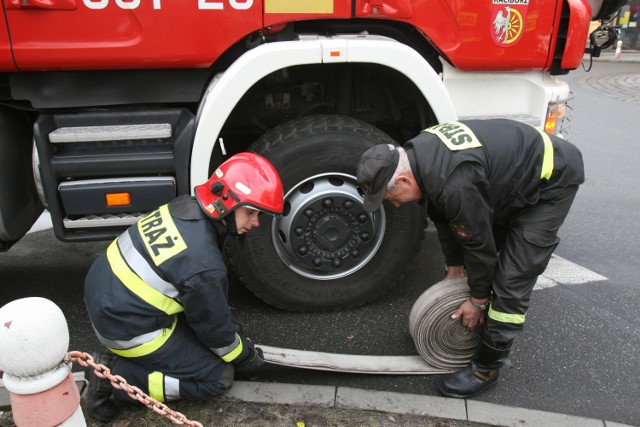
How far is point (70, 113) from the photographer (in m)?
2.89

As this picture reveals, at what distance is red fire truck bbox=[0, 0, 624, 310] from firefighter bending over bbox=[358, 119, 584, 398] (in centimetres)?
58

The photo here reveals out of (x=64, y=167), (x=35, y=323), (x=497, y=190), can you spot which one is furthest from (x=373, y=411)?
(x=64, y=167)

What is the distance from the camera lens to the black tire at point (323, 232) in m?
2.96

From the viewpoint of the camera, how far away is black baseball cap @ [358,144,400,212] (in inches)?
92.5

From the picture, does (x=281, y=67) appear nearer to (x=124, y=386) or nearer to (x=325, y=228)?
(x=325, y=228)

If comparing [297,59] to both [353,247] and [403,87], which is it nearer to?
[403,87]

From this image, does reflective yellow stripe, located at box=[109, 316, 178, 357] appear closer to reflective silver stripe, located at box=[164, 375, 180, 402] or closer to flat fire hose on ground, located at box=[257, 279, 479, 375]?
reflective silver stripe, located at box=[164, 375, 180, 402]

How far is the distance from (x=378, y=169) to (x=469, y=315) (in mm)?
938

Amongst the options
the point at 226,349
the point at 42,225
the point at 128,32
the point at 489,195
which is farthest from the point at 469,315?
the point at 42,225

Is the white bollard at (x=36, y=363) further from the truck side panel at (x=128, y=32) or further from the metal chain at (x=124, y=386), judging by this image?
the truck side panel at (x=128, y=32)

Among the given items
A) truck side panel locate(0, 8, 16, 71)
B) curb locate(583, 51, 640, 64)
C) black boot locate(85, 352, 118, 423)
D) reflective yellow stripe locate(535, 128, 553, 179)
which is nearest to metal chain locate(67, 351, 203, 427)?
black boot locate(85, 352, 118, 423)

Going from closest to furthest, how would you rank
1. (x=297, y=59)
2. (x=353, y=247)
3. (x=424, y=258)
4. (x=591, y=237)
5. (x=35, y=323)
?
(x=35, y=323), (x=297, y=59), (x=353, y=247), (x=424, y=258), (x=591, y=237)

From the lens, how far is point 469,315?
2725mm

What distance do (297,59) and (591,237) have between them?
3.22m
